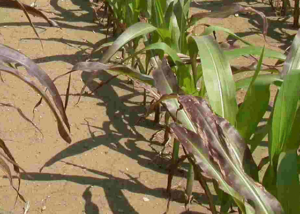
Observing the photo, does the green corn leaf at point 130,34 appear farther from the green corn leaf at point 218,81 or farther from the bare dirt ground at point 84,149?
the bare dirt ground at point 84,149

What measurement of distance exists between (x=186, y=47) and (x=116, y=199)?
0.59 meters

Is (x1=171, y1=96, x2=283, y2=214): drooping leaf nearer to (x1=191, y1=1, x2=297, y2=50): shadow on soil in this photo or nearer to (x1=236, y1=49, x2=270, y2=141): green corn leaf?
(x1=236, y1=49, x2=270, y2=141): green corn leaf

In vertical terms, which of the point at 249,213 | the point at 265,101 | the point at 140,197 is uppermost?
the point at 265,101

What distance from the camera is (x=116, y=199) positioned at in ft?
7.13

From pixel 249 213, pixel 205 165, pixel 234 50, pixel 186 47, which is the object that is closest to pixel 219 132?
pixel 205 165

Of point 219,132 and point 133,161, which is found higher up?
point 219,132

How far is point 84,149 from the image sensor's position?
2432mm

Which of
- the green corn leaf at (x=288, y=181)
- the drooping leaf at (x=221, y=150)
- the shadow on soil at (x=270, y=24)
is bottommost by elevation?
the shadow on soil at (x=270, y=24)

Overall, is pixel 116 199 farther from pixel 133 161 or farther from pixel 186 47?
pixel 186 47

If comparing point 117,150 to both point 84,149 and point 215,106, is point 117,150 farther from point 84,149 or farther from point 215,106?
point 215,106

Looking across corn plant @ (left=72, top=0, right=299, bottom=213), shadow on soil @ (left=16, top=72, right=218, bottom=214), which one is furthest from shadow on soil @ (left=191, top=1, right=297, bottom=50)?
corn plant @ (left=72, top=0, right=299, bottom=213)

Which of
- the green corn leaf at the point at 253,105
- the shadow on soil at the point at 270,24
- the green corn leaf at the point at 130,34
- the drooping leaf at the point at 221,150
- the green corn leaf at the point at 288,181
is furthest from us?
the shadow on soil at the point at 270,24

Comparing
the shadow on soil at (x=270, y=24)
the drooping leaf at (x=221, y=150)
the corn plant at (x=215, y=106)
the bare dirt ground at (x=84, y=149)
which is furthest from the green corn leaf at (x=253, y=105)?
the shadow on soil at (x=270, y=24)

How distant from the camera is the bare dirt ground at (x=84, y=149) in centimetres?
216
